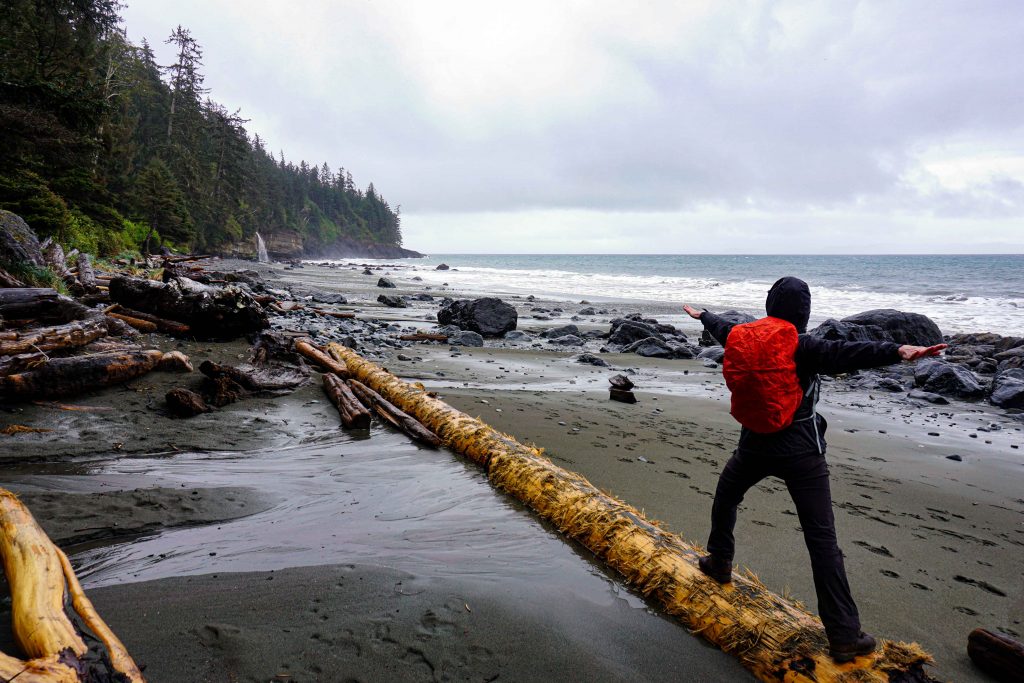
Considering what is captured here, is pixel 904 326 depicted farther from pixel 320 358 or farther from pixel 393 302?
pixel 393 302

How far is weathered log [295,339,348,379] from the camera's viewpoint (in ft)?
26.5

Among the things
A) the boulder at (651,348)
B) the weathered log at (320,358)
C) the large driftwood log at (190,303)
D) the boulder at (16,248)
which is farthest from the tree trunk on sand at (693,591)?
the boulder at (651,348)

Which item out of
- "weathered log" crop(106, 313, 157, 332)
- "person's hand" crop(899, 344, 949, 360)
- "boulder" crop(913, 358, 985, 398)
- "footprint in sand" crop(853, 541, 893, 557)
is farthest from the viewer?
"boulder" crop(913, 358, 985, 398)

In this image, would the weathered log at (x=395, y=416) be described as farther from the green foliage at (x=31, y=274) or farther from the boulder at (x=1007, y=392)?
the boulder at (x=1007, y=392)

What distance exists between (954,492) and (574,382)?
19.8 feet

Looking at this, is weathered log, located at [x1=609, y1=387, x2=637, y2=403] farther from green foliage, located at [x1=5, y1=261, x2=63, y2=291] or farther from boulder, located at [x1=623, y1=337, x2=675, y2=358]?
green foliage, located at [x1=5, y1=261, x2=63, y2=291]

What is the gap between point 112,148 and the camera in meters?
26.8

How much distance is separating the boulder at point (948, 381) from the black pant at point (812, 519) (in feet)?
35.0

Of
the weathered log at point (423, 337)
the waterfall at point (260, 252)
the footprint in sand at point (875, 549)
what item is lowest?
the footprint in sand at point (875, 549)

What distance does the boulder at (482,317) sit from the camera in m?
15.7

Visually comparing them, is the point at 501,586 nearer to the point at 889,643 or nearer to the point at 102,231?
the point at 889,643

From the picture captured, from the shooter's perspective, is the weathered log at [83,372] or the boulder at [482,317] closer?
the weathered log at [83,372]

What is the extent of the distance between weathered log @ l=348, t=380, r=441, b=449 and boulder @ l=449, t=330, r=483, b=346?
251 inches

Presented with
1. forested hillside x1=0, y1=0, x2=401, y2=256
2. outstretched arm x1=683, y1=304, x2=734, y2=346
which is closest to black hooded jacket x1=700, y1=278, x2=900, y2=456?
outstretched arm x1=683, y1=304, x2=734, y2=346
